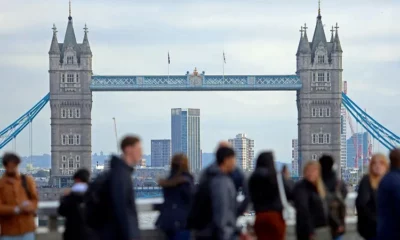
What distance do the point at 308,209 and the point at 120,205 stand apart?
2.50 metres

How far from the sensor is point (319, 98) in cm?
10850

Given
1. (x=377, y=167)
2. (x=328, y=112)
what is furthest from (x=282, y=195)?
(x=328, y=112)

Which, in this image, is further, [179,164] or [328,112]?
[328,112]

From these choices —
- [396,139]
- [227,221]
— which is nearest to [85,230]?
[227,221]

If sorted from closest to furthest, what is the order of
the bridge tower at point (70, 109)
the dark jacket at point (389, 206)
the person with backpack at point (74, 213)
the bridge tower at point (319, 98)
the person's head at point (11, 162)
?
the dark jacket at point (389, 206)
the person with backpack at point (74, 213)
the person's head at point (11, 162)
the bridge tower at point (319, 98)
the bridge tower at point (70, 109)

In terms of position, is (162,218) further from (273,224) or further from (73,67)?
(73,67)

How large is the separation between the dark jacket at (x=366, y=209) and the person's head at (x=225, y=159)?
2167 millimetres

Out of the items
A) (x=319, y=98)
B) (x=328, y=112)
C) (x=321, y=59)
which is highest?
(x=321, y=59)

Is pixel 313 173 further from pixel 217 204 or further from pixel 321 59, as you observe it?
pixel 321 59

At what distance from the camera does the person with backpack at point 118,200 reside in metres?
11.3

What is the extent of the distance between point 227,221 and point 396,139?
336 ft

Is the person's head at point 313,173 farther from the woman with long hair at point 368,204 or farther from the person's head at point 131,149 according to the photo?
the person's head at point 131,149

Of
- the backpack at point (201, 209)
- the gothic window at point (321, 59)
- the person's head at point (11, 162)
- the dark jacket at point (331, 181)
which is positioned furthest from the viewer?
the gothic window at point (321, 59)

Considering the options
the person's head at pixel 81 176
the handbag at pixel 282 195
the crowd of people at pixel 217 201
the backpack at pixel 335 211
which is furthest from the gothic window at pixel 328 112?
the person's head at pixel 81 176
